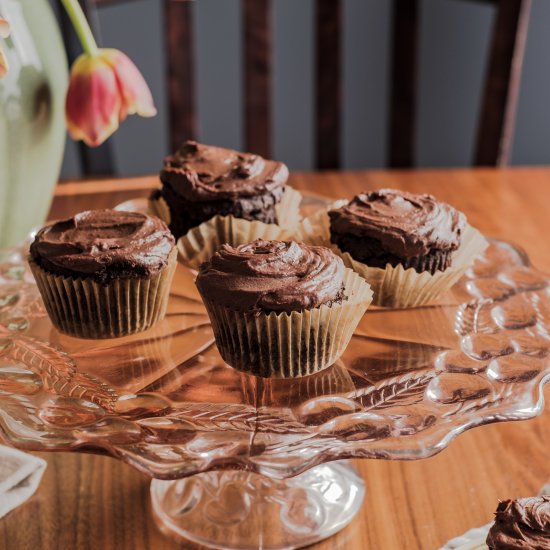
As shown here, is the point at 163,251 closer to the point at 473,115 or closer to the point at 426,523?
the point at 426,523

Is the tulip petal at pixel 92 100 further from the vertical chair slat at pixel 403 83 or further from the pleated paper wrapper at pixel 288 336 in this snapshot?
the vertical chair slat at pixel 403 83

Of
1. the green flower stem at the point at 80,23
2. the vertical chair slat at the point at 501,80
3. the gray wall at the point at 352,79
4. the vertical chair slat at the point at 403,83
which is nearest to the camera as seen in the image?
the green flower stem at the point at 80,23

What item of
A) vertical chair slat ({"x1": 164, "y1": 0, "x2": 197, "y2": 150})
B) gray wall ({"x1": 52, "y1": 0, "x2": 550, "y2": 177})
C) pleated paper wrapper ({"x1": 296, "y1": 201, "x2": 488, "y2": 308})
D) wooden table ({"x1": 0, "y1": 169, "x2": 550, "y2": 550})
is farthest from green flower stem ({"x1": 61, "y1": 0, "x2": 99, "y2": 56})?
gray wall ({"x1": 52, "y1": 0, "x2": 550, "y2": 177})

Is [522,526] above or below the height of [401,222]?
below

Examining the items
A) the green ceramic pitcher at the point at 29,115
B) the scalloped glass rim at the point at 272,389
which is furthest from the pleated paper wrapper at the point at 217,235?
the green ceramic pitcher at the point at 29,115

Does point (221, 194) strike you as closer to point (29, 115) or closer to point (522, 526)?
point (29, 115)

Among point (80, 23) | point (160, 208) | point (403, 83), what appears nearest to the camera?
point (80, 23)

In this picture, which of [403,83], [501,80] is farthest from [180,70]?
[501,80]

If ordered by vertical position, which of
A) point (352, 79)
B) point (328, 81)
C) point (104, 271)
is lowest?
point (352, 79)
